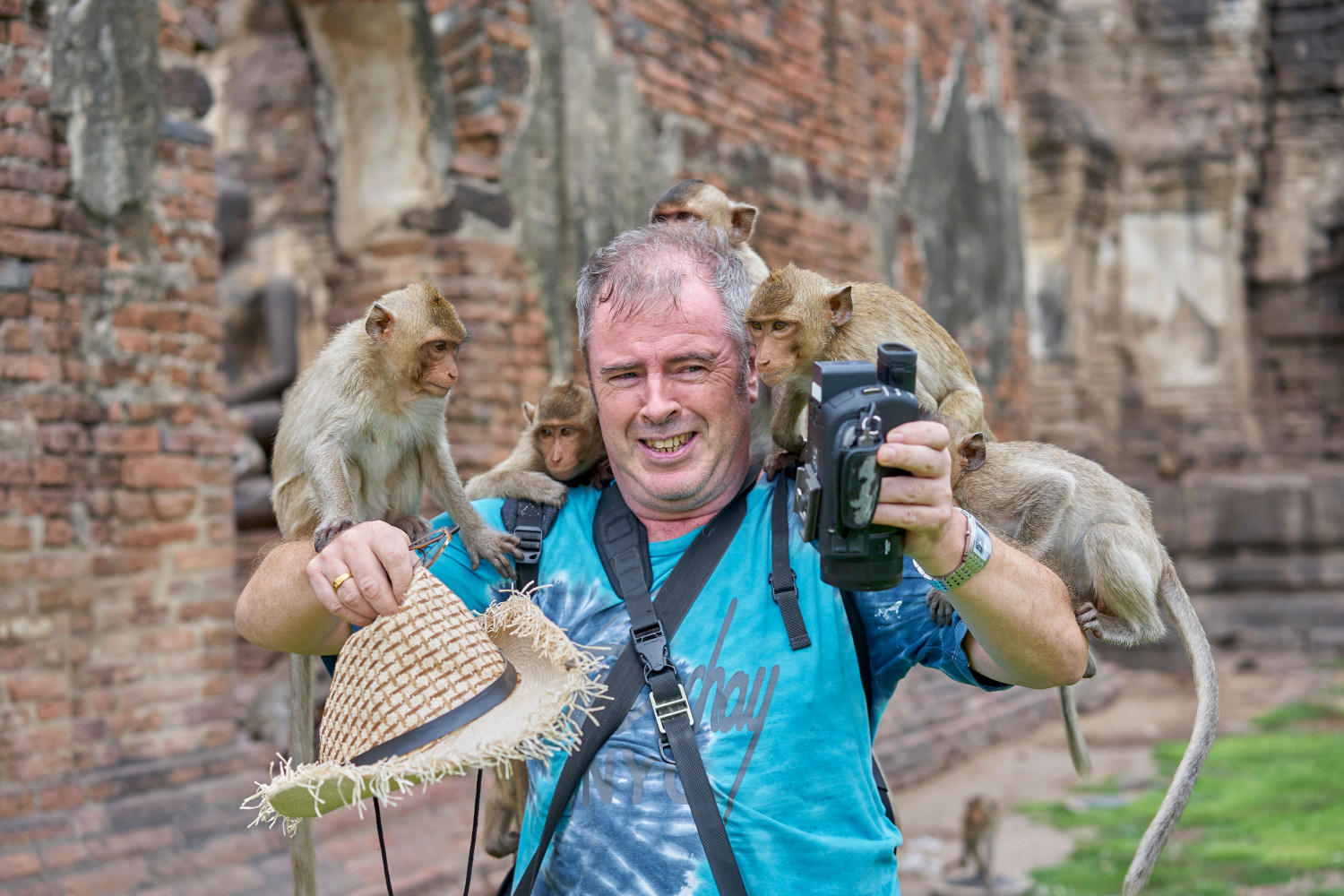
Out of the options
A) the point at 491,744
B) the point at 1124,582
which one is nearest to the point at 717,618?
the point at 491,744

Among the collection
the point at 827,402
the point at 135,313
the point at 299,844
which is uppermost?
the point at 135,313

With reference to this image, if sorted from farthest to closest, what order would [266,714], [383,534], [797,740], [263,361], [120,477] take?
[263,361] < [266,714] < [120,477] < [797,740] < [383,534]

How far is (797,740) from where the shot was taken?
211 centimetres

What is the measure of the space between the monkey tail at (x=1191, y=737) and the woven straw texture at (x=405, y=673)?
1.19 m

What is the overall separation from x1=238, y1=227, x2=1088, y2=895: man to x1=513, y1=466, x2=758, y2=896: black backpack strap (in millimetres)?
28

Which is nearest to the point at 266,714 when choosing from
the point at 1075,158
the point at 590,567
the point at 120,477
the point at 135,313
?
the point at 120,477

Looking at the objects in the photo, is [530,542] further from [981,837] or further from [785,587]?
[981,837]

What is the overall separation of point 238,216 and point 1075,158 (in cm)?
886

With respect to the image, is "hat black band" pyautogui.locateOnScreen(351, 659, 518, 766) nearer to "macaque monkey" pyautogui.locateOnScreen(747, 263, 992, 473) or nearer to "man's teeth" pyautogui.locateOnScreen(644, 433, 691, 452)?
"man's teeth" pyautogui.locateOnScreen(644, 433, 691, 452)

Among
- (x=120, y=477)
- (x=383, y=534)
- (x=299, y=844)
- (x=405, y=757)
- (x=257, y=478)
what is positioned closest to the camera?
(x=405, y=757)

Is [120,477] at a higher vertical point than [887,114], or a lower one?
lower

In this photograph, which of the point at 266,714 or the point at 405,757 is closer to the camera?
the point at 405,757

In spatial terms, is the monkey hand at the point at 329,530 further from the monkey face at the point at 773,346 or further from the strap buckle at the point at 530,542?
the monkey face at the point at 773,346

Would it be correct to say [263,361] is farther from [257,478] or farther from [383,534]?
[383,534]
